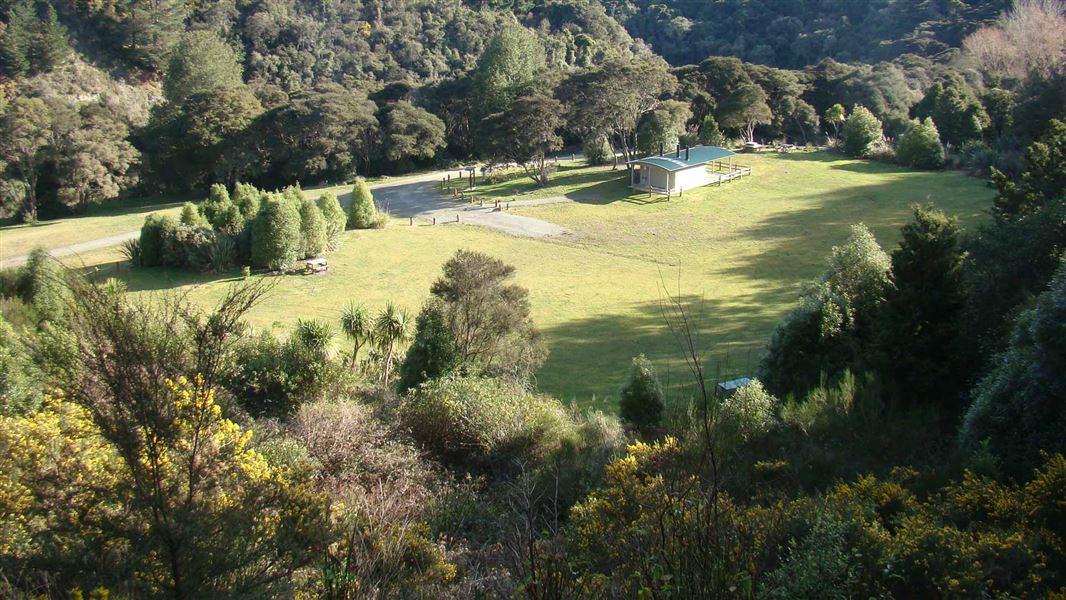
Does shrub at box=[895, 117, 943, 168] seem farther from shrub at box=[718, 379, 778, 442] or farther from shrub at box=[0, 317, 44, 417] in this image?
shrub at box=[0, 317, 44, 417]

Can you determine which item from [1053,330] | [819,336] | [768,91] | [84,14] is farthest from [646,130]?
[84,14]

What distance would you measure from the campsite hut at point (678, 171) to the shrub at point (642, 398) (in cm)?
2684

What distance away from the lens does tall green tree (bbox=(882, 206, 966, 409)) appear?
10.5 metres

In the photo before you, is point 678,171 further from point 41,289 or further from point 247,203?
point 41,289

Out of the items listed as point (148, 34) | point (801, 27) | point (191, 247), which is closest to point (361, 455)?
point (191, 247)

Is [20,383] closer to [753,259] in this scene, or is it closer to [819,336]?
[819,336]

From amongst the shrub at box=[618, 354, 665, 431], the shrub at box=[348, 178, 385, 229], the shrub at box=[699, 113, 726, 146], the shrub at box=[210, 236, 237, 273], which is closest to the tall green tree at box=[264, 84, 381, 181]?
the shrub at box=[348, 178, 385, 229]

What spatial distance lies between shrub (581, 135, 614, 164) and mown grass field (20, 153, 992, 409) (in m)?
5.05

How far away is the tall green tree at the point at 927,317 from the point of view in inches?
415

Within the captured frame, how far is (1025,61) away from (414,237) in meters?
45.5

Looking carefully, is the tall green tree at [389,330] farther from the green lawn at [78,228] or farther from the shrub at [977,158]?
the shrub at [977,158]

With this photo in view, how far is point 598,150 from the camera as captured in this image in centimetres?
4750

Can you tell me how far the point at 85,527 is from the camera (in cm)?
462

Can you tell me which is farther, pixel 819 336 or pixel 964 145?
pixel 964 145
